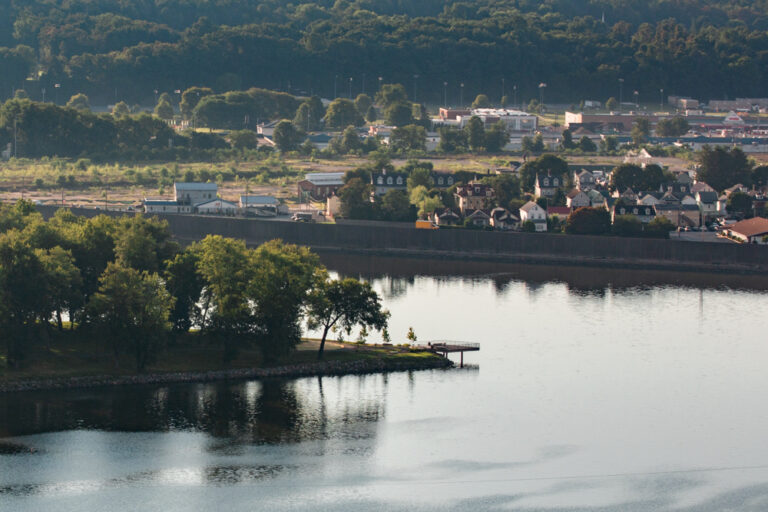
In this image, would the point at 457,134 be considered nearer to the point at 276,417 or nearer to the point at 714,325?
the point at 714,325

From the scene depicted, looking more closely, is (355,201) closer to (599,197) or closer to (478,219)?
(478,219)

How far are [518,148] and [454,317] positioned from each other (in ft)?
144

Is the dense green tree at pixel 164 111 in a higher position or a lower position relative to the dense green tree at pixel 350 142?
higher

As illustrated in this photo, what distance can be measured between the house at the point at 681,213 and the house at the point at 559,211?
3.40 m

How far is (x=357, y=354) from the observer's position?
32.3 m

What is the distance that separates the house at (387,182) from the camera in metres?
60.6

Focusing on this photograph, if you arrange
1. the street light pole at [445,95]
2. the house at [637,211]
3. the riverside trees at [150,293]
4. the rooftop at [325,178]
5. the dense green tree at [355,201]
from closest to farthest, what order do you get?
1. the riverside trees at [150,293]
2. the house at [637,211]
3. the dense green tree at [355,201]
4. the rooftop at [325,178]
5. the street light pole at [445,95]

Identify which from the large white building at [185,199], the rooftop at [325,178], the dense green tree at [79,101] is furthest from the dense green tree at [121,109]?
the large white building at [185,199]

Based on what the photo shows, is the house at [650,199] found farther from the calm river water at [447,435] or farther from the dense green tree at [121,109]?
the dense green tree at [121,109]

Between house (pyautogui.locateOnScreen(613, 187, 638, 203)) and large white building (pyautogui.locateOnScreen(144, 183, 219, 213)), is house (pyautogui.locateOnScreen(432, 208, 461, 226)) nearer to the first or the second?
house (pyautogui.locateOnScreen(613, 187, 638, 203))

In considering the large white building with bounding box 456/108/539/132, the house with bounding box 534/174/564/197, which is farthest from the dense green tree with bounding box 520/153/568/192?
the large white building with bounding box 456/108/539/132

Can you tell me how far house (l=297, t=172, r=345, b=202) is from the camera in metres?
61.1

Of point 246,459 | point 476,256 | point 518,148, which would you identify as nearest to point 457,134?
point 518,148

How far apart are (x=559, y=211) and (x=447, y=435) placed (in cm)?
2860
